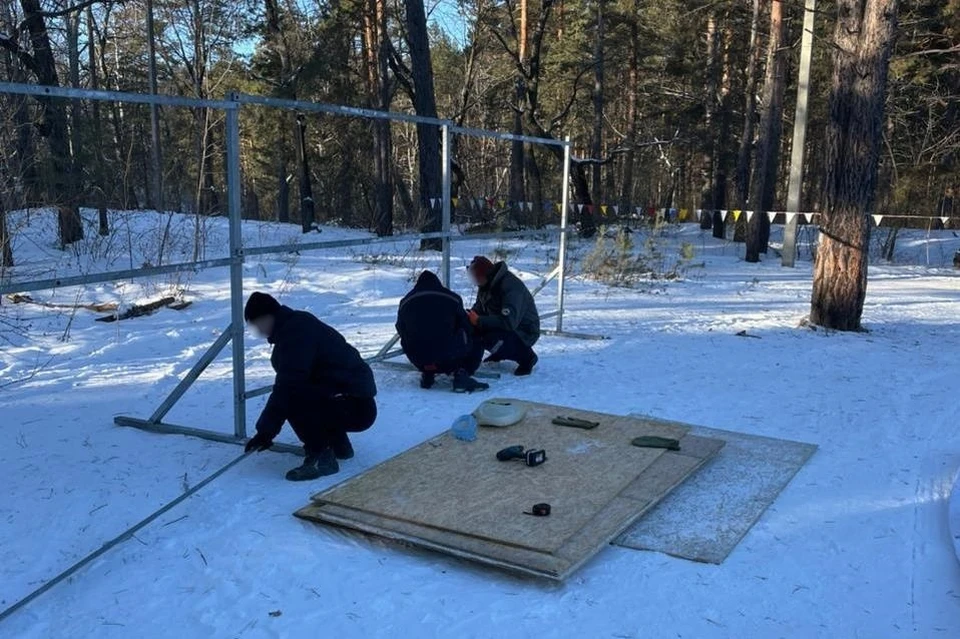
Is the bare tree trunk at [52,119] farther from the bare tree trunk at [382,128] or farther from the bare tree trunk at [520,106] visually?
the bare tree trunk at [520,106]

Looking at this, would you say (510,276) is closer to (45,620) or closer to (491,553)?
(491,553)

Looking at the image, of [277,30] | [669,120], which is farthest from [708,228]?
[277,30]

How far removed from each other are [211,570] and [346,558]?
0.63 meters

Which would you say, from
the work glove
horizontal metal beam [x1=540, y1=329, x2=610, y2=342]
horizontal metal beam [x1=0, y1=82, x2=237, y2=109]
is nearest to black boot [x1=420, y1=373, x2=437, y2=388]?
the work glove

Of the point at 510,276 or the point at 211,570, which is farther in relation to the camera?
the point at 510,276

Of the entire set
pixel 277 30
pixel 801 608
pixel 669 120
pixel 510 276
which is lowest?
pixel 801 608

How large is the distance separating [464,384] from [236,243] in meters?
2.67

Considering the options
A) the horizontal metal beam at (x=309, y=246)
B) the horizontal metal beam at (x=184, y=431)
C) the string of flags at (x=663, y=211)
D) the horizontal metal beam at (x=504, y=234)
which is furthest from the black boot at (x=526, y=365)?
the string of flags at (x=663, y=211)

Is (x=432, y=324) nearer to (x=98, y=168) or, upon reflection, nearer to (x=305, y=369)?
(x=305, y=369)

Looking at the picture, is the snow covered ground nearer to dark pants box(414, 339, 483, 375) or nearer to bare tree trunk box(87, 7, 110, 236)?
dark pants box(414, 339, 483, 375)

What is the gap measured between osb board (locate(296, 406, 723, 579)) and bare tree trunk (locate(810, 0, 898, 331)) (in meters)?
6.38

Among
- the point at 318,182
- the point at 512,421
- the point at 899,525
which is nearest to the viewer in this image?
the point at 899,525

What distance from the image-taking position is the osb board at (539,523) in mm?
3529

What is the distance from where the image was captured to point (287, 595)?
11.2 feet
